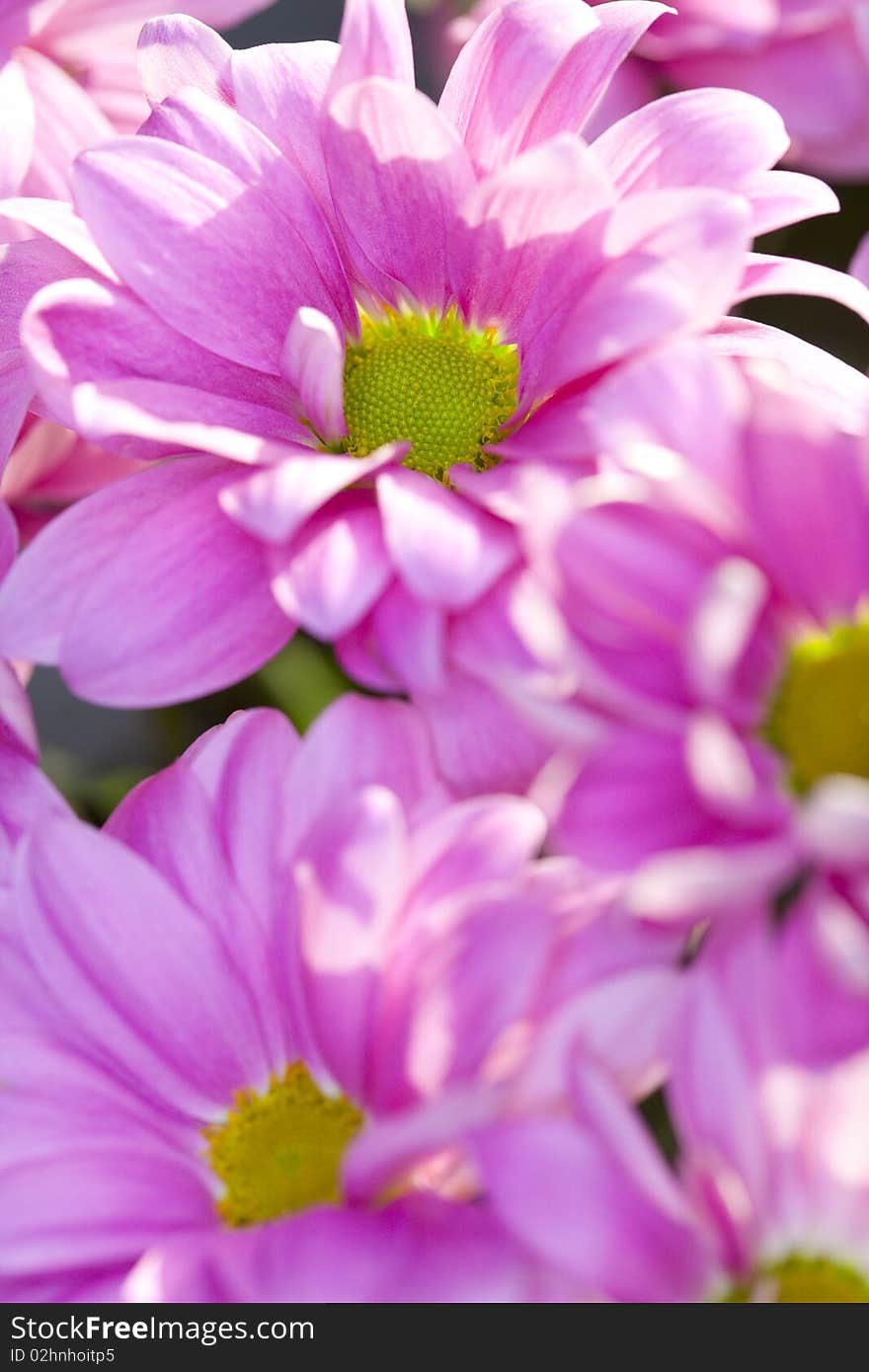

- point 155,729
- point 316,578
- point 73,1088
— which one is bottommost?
point 155,729

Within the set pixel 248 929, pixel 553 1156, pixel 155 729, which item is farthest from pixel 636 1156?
pixel 155 729

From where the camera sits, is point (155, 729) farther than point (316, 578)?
Yes

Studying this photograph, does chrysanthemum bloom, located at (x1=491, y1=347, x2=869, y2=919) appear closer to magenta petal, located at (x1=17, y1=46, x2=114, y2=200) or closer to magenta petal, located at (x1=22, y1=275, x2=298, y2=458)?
magenta petal, located at (x1=22, y1=275, x2=298, y2=458)

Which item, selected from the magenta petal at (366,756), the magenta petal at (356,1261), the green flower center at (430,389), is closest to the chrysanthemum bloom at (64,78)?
the green flower center at (430,389)

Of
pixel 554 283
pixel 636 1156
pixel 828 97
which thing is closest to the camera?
pixel 636 1156

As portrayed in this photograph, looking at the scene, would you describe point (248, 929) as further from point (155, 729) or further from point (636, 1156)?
point (155, 729)

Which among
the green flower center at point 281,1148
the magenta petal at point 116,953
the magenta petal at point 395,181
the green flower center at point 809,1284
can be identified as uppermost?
the magenta petal at point 395,181

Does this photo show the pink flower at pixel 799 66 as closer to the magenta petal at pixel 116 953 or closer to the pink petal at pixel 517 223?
the pink petal at pixel 517 223
